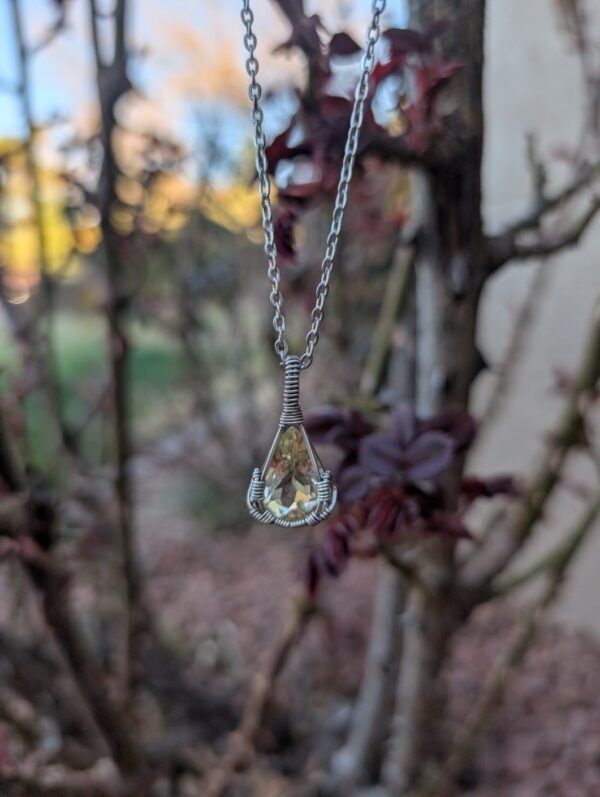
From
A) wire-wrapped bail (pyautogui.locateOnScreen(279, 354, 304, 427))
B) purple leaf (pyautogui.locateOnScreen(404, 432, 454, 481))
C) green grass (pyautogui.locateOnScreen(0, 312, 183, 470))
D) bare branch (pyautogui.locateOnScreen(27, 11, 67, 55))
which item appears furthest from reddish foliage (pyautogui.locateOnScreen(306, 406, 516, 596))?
green grass (pyautogui.locateOnScreen(0, 312, 183, 470))

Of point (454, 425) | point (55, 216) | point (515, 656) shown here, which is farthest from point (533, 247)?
point (55, 216)

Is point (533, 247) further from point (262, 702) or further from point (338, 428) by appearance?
point (262, 702)

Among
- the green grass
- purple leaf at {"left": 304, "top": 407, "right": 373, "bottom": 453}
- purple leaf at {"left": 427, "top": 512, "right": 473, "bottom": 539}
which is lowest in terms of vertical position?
the green grass

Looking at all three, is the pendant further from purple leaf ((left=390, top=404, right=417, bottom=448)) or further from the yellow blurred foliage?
the yellow blurred foliage

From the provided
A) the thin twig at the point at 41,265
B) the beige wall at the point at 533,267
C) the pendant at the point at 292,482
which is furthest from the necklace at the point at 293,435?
the beige wall at the point at 533,267

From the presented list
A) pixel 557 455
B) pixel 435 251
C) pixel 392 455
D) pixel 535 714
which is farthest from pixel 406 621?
pixel 535 714

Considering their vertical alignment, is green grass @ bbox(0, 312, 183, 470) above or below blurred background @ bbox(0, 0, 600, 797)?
below

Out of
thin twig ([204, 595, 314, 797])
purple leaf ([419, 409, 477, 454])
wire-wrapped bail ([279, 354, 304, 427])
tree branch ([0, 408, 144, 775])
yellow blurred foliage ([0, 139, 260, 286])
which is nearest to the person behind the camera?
wire-wrapped bail ([279, 354, 304, 427])

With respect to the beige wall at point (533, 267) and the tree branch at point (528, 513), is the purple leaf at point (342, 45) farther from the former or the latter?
the beige wall at point (533, 267)

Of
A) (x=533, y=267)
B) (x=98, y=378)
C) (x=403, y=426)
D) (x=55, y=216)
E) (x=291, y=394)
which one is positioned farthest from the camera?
(x=98, y=378)
